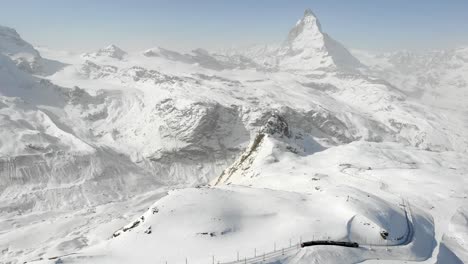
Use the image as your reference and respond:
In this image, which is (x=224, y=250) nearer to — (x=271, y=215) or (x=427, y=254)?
(x=271, y=215)

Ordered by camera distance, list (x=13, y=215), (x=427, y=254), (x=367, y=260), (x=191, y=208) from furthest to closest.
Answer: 1. (x=13, y=215)
2. (x=191, y=208)
3. (x=427, y=254)
4. (x=367, y=260)

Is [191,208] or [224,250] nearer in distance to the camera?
[224,250]

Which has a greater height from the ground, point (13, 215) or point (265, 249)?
point (265, 249)

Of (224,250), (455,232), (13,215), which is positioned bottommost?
(13,215)

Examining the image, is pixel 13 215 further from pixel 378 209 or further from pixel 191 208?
pixel 378 209

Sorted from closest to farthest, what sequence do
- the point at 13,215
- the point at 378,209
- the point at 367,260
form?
the point at 367,260, the point at 378,209, the point at 13,215

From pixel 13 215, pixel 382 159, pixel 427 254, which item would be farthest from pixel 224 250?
pixel 13 215

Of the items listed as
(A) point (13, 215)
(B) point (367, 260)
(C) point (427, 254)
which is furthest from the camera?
(A) point (13, 215)

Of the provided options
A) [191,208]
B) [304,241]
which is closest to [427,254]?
[304,241]

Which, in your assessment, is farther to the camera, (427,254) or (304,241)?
(427,254)
